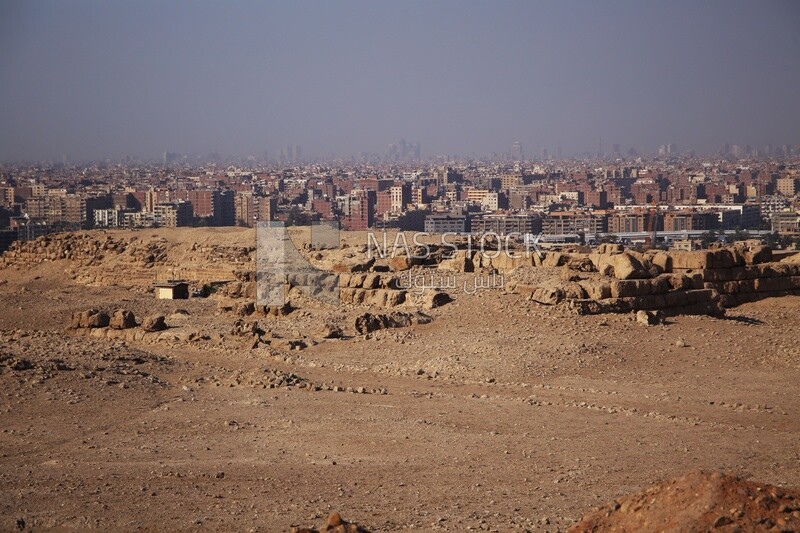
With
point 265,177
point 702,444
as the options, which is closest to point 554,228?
point 702,444

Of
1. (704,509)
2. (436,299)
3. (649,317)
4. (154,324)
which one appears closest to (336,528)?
(704,509)

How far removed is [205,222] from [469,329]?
5707 centimetres

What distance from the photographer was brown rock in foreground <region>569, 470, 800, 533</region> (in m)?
5.71

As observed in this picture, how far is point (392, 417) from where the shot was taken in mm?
11258

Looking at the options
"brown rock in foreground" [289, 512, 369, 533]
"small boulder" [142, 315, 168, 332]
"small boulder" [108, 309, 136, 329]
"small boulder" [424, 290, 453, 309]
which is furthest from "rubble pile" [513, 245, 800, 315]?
"brown rock in foreground" [289, 512, 369, 533]

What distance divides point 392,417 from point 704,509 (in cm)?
575

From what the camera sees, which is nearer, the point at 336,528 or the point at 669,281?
the point at 336,528

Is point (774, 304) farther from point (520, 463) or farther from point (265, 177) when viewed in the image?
point (265, 177)

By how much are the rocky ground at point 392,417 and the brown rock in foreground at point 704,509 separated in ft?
4.22

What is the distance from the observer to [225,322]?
60.9ft

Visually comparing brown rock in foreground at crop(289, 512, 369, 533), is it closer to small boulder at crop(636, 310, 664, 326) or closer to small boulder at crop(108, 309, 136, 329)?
small boulder at crop(636, 310, 664, 326)

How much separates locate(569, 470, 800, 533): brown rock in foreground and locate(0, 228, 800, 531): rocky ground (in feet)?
4.22

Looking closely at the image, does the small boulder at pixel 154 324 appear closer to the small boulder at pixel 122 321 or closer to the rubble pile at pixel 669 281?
the small boulder at pixel 122 321

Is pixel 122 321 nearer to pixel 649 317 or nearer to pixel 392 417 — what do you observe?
pixel 392 417
